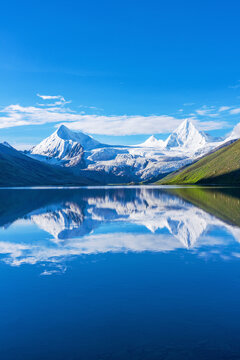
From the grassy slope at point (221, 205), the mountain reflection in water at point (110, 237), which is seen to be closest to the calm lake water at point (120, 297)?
the mountain reflection in water at point (110, 237)

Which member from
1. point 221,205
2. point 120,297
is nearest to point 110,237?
point 120,297

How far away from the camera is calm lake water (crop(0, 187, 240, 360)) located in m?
11.5

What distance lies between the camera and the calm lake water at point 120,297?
11.5 m

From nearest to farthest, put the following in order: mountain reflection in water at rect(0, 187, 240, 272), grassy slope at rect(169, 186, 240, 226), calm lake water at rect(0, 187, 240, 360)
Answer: calm lake water at rect(0, 187, 240, 360) < mountain reflection in water at rect(0, 187, 240, 272) < grassy slope at rect(169, 186, 240, 226)

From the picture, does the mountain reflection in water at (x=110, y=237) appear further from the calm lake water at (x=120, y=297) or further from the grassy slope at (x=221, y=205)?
the grassy slope at (x=221, y=205)

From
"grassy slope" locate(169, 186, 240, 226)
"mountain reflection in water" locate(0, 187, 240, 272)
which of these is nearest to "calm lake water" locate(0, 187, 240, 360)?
"mountain reflection in water" locate(0, 187, 240, 272)

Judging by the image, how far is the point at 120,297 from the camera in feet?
52.8

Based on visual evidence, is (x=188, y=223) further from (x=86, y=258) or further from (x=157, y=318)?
(x=157, y=318)

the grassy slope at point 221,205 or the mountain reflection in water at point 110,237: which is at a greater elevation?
the grassy slope at point 221,205

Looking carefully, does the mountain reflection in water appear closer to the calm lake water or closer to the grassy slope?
the calm lake water

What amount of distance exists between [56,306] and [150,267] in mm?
8483

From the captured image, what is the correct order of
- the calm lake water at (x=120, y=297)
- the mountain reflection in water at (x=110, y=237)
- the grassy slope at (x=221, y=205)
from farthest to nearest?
the grassy slope at (x=221, y=205), the mountain reflection in water at (x=110, y=237), the calm lake water at (x=120, y=297)

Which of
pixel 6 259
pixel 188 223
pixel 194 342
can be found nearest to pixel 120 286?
pixel 194 342

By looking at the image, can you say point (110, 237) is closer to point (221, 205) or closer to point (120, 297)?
point (120, 297)
